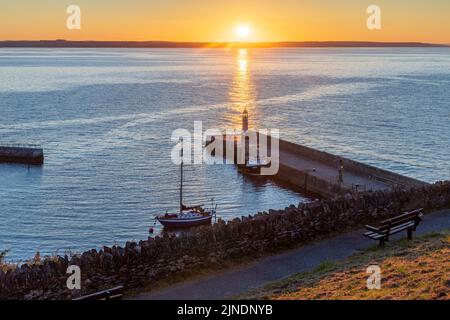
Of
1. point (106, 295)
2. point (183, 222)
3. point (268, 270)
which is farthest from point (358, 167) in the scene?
point (106, 295)

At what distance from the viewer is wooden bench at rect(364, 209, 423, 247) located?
17.8m

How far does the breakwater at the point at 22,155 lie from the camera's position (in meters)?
58.5

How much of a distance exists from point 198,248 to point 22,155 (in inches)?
1859

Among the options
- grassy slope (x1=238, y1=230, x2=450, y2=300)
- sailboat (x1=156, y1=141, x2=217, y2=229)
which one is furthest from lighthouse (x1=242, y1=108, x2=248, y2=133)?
grassy slope (x1=238, y1=230, x2=450, y2=300)

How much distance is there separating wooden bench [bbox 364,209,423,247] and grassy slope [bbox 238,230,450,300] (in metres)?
0.44

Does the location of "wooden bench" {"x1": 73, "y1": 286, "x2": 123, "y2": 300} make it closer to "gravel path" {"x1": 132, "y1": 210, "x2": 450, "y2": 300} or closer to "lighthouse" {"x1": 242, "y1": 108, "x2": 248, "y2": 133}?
"gravel path" {"x1": 132, "y1": 210, "x2": 450, "y2": 300}

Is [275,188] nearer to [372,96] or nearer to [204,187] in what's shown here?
[204,187]

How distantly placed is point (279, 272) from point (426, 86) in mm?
141335

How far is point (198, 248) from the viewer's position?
1688 cm

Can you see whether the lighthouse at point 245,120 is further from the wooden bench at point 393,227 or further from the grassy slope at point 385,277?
the grassy slope at point 385,277

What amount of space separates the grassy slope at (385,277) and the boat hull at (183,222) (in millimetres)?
22201

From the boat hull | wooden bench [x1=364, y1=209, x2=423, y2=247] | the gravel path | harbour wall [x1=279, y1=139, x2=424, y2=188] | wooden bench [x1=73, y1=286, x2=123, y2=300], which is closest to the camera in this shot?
wooden bench [x1=73, y1=286, x2=123, y2=300]

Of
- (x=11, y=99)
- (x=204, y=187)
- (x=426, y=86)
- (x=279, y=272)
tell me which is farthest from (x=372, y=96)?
(x=279, y=272)

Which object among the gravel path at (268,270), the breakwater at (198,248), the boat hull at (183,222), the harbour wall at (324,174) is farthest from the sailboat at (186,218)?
the gravel path at (268,270)
